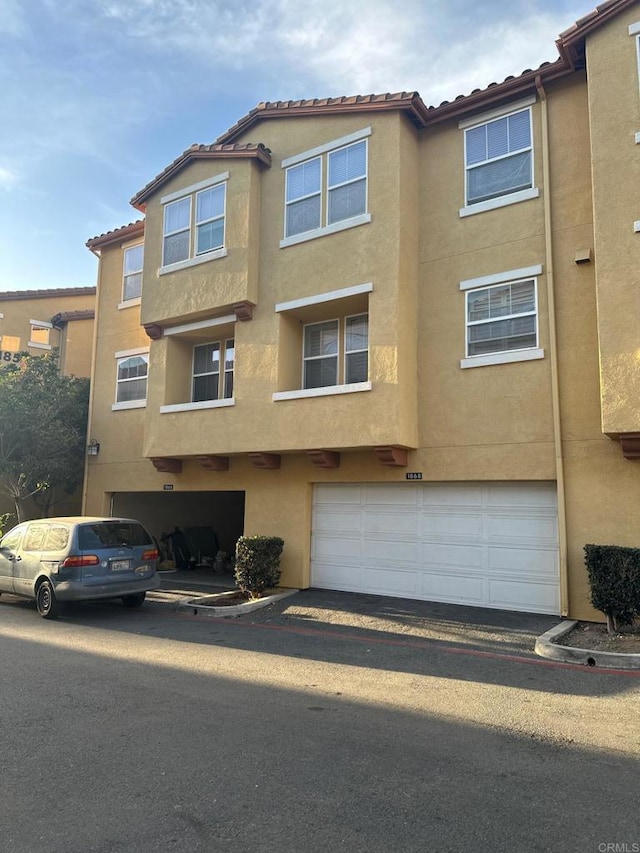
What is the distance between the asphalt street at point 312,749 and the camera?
359cm

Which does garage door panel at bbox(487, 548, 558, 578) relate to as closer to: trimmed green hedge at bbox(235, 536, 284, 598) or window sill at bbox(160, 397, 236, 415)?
trimmed green hedge at bbox(235, 536, 284, 598)

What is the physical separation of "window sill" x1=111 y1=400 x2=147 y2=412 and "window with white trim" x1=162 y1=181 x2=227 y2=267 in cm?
360

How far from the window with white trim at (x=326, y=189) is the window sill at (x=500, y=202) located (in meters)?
1.93

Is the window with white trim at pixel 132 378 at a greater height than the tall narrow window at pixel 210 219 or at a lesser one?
lesser

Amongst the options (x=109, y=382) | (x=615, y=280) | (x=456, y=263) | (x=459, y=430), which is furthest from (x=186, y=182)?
A: (x=615, y=280)

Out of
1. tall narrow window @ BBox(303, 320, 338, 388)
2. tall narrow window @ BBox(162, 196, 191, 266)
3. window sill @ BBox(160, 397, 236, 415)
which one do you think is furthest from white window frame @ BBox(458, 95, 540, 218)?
tall narrow window @ BBox(162, 196, 191, 266)

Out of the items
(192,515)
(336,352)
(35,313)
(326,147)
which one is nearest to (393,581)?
(336,352)

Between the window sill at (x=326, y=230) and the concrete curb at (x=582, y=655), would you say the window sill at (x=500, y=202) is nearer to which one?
the window sill at (x=326, y=230)

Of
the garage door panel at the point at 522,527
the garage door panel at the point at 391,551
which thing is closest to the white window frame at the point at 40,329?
the garage door panel at the point at 391,551

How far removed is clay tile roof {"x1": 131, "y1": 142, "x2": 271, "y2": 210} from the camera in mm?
13078

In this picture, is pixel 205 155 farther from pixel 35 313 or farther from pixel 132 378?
pixel 35 313

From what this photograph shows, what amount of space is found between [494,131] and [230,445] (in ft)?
25.9

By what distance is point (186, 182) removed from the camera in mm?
14234

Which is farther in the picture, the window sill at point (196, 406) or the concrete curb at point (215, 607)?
the window sill at point (196, 406)
